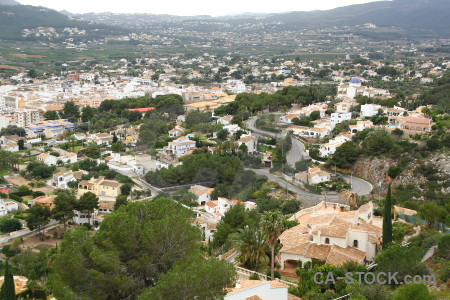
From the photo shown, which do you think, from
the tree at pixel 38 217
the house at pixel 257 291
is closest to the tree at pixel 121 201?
the tree at pixel 38 217

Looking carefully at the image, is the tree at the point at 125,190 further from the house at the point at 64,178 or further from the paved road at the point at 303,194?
the paved road at the point at 303,194

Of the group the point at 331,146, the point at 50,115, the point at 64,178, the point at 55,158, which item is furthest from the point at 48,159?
the point at 331,146

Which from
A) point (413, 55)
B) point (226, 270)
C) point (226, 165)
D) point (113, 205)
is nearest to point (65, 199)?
point (113, 205)

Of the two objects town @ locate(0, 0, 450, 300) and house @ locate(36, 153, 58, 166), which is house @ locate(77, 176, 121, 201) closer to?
town @ locate(0, 0, 450, 300)

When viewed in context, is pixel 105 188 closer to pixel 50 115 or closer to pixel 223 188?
pixel 223 188

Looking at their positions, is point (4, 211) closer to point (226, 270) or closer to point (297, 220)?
point (297, 220)

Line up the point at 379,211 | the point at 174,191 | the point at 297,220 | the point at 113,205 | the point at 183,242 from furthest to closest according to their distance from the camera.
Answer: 1. the point at 174,191
2. the point at 113,205
3. the point at 379,211
4. the point at 297,220
5. the point at 183,242

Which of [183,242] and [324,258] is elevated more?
[183,242]
